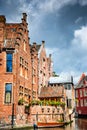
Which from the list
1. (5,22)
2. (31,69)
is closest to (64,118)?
(31,69)

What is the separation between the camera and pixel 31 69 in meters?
42.7

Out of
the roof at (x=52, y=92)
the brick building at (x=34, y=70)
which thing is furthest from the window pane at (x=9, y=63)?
the roof at (x=52, y=92)

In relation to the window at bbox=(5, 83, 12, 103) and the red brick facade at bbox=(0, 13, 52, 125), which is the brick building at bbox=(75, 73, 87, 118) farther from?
the window at bbox=(5, 83, 12, 103)

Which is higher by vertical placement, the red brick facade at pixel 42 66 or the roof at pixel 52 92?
the red brick facade at pixel 42 66

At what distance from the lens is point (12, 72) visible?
3312 centimetres

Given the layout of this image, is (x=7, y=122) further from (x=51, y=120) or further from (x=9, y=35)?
(x=9, y=35)

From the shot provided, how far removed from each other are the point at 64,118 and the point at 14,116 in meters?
10.3

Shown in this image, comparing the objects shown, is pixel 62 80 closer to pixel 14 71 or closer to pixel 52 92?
pixel 52 92

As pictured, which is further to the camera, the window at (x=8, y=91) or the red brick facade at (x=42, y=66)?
the red brick facade at (x=42, y=66)

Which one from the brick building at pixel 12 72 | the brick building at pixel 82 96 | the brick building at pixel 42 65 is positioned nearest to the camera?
the brick building at pixel 12 72

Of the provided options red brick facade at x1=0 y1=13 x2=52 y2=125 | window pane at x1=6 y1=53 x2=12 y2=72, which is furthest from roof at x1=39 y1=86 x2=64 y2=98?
window pane at x1=6 y1=53 x2=12 y2=72

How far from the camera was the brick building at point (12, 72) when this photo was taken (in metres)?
32.2

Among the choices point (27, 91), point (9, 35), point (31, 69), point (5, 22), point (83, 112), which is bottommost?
point (83, 112)

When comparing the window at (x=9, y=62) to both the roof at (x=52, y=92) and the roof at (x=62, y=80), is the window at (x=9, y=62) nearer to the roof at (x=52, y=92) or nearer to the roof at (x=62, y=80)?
the roof at (x=52, y=92)
